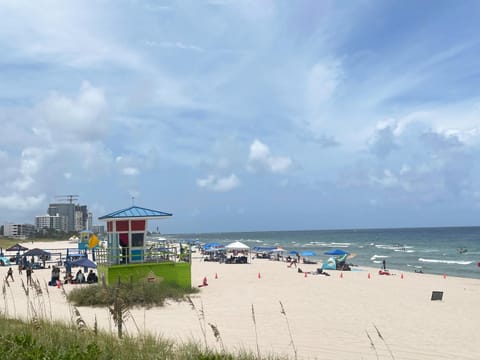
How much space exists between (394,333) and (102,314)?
786 centimetres

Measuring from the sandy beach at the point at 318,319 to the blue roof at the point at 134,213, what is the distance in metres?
3.38

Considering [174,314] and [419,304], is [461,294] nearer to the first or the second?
[419,304]

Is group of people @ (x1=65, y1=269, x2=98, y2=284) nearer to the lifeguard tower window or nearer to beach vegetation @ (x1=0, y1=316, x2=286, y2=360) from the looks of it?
the lifeguard tower window

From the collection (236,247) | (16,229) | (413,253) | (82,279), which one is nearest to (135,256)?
(82,279)

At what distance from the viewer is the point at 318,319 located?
42.8ft

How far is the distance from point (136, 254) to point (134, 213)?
1.55 meters

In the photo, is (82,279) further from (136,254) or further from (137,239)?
(136,254)

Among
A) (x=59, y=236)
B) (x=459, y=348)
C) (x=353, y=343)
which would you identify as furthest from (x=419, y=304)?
(x=59, y=236)

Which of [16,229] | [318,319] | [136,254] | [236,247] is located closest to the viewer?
[318,319]

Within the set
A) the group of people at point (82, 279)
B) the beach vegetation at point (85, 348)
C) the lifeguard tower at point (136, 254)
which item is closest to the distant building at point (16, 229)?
the group of people at point (82, 279)

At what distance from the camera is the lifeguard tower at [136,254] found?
16.2m

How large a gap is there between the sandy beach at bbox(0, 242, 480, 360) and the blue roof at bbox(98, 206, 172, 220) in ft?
11.1

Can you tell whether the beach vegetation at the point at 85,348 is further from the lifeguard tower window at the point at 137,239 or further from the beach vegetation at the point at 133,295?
the lifeguard tower window at the point at 137,239

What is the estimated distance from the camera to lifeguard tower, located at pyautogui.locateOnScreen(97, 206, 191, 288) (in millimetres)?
16156
